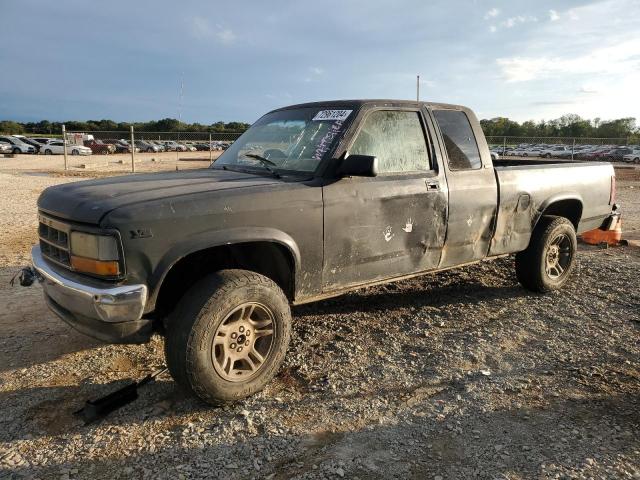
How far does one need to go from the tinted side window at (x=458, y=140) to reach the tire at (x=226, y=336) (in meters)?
2.12

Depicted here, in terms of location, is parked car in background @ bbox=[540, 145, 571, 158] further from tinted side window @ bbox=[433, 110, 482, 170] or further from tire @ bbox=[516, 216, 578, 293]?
tinted side window @ bbox=[433, 110, 482, 170]

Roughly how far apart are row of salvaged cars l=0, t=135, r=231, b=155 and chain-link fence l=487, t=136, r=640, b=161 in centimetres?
2319

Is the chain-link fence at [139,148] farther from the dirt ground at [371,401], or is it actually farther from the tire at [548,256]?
the dirt ground at [371,401]

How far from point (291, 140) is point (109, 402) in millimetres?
2261

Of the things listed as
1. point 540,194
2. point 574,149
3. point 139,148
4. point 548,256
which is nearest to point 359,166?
point 540,194

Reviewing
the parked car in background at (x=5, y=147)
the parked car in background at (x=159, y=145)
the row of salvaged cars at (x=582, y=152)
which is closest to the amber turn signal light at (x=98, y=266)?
the row of salvaged cars at (x=582, y=152)

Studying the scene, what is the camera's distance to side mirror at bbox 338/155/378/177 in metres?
3.24

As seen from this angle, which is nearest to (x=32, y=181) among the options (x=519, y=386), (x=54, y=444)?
(x=54, y=444)

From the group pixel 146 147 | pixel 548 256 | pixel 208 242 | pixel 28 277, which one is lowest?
pixel 548 256

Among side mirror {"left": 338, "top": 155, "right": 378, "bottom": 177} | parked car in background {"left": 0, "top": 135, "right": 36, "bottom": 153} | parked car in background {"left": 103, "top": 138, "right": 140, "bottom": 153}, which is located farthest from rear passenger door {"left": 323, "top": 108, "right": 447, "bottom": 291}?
parked car in background {"left": 103, "top": 138, "right": 140, "bottom": 153}

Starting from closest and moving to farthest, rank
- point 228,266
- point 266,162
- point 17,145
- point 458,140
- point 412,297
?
point 228,266 → point 266,162 → point 458,140 → point 412,297 → point 17,145

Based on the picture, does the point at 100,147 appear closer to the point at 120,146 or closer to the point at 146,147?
the point at 120,146

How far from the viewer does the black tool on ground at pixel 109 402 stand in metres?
2.84

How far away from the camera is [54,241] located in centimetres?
310
